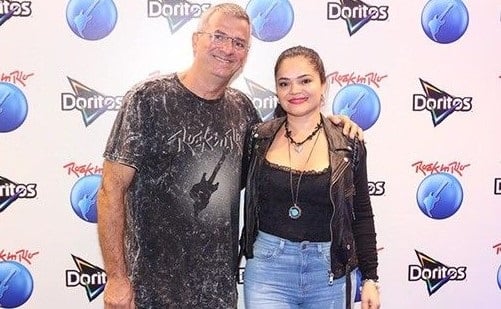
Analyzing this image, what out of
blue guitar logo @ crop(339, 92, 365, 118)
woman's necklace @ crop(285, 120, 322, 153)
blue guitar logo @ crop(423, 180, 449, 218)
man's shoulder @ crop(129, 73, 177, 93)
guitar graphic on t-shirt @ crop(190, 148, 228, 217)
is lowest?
blue guitar logo @ crop(423, 180, 449, 218)

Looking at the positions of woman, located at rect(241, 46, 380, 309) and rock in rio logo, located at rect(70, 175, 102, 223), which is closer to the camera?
woman, located at rect(241, 46, 380, 309)

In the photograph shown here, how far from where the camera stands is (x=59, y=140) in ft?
7.36

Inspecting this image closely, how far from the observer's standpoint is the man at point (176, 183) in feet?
5.44

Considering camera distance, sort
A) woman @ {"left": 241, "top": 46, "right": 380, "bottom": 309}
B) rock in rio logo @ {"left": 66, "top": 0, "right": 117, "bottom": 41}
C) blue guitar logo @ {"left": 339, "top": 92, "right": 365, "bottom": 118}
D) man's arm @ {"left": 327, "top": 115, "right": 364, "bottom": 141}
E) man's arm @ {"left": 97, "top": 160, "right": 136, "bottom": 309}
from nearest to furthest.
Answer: man's arm @ {"left": 97, "top": 160, "right": 136, "bottom": 309} → woman @ {"left": 241, "top": 46, "right": 380, "bottom": 309} → man's arm @ {"left": 327, "top": 115, "right": 364, "bottom": 141} → rock in rio logo @ {"left": 66, "top": 0, "right": 117, "bottom": 41} → blue guitar logo @ {"left": 339, "top": 92, "right": 365, "bottom": 118}

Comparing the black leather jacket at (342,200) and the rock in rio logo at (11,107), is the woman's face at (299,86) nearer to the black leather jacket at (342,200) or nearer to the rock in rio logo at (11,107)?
the black leather jacket at (342,200)

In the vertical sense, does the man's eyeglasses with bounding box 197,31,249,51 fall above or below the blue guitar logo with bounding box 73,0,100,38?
below

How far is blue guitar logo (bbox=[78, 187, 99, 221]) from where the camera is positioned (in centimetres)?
229

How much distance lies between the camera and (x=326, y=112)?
2367 millimetres

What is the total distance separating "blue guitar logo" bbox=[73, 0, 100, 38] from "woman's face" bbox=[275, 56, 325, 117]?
898mm

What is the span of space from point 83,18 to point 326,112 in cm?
110

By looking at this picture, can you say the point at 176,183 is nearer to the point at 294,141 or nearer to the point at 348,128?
the point at 294,141

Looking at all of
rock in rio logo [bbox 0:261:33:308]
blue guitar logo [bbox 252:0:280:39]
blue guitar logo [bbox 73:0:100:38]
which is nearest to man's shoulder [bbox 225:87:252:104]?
blue guitar logo [bbox 252:0:280:39]

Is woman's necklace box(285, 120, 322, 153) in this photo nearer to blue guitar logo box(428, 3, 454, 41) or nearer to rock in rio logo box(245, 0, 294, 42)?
rock in rio logo box(245, 0, 294, 42)

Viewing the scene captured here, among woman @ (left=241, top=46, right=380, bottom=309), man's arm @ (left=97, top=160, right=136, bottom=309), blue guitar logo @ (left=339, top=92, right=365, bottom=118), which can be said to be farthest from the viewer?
blue guitar logo @ (left=339, top=92, right=365, bottom=118)
